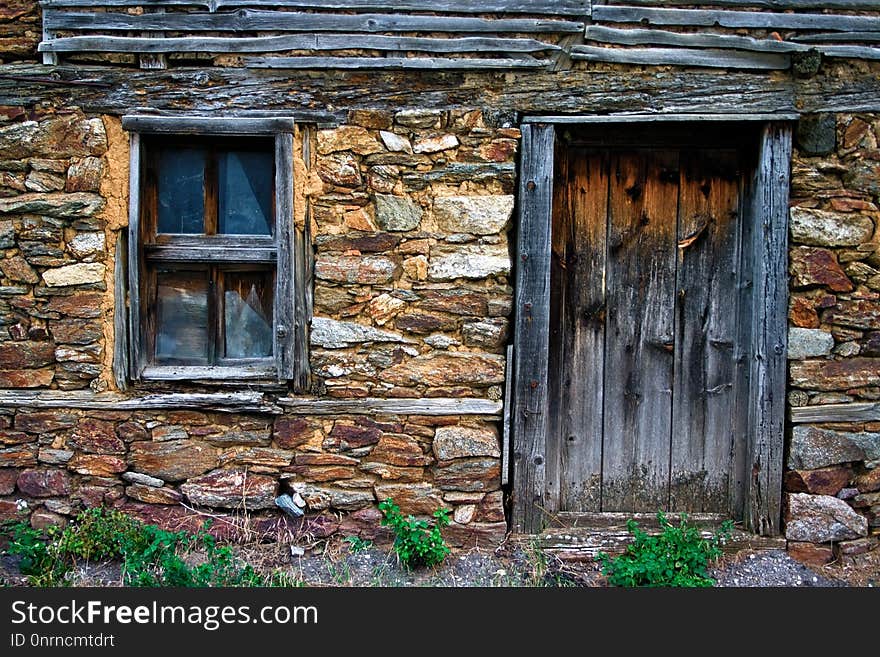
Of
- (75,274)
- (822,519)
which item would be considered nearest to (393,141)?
(75,274)

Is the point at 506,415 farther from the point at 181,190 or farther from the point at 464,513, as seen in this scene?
the point at 181,190

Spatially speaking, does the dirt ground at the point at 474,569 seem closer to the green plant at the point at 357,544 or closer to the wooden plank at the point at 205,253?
the green plant at the point at 357,544

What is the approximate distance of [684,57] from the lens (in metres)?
3.32

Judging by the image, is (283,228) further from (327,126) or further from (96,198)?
(96,198)

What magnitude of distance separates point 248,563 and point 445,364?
4.32 ft

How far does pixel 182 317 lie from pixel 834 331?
10.7ft

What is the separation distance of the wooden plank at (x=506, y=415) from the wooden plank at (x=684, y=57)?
1.45 meters

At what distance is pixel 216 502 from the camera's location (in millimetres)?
3434

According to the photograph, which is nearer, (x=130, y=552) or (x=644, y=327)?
(x=130, y=552)

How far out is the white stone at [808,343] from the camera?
11.1 ft

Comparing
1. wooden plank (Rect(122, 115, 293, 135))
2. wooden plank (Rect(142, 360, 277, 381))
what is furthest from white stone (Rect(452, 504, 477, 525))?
wooden plank (Rect(122, 115, 293, 135))

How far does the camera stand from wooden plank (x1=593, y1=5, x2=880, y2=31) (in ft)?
→ 10.8

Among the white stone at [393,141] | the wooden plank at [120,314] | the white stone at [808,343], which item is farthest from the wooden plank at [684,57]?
the wooden plank at [120,314]

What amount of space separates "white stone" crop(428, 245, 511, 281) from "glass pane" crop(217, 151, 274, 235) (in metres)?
0.91
